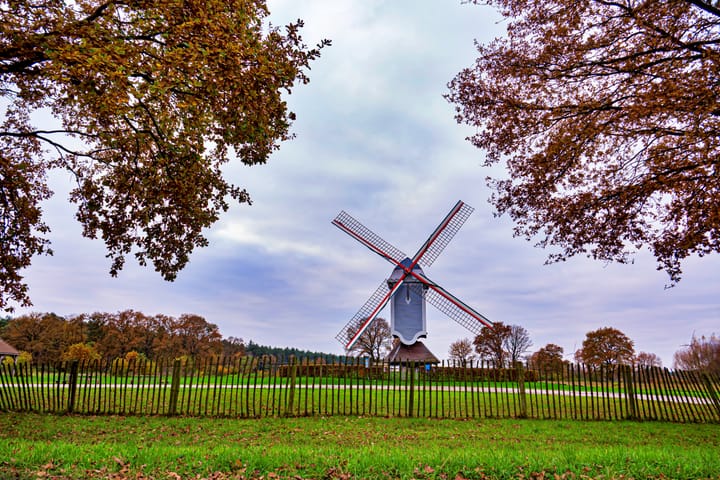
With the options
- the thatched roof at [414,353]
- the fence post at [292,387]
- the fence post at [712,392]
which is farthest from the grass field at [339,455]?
the thatched roof at [414,353]

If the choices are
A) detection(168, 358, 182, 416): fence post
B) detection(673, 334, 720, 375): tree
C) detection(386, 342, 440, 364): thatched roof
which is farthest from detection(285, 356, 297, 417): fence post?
detection(673, 334, 720, 375): tree

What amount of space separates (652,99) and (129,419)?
44.8 feet

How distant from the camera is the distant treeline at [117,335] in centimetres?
5716

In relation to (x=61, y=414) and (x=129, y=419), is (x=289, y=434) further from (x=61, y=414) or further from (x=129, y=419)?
(x=61, y=414)

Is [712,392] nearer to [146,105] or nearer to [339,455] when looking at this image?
[339,455]

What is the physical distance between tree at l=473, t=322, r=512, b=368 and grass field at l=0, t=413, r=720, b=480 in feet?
130

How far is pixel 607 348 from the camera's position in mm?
55625

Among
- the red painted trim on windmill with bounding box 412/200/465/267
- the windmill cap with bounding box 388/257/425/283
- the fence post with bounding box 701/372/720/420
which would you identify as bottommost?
the fence post with bounding box 701/372/720/420

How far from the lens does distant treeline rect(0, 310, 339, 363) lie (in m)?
57.2

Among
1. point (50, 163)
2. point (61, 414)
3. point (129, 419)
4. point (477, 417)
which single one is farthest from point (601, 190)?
point (61, 414)

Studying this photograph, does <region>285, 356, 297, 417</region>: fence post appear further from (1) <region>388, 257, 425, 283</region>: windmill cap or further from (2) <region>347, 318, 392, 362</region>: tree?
(2) <region>347, 318, 392, 362</region>: tree

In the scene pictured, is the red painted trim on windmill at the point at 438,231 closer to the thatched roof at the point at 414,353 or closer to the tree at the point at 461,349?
the thatched roof at the point at 414,353

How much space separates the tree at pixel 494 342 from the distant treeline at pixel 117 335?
25121mm

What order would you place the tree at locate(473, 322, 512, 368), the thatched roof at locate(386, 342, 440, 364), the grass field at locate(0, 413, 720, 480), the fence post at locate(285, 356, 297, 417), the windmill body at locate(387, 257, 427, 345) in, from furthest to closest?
the tree at locate(473, 322, 512, 368)
the windmill body at locate(387, 257, 427, 345)
the thatched roof at locate(386, 342, 440, 364)
the fence post at locate(285, 356, 297, 417)
the grass field at locate(0, 413, 720, 480)
